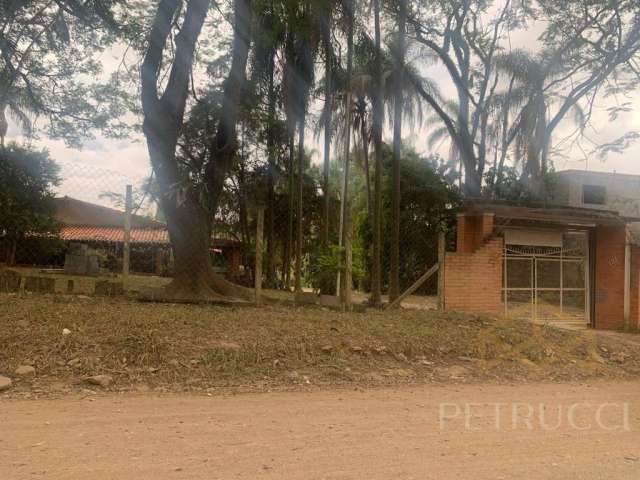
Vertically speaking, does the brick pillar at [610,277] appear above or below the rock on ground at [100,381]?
above

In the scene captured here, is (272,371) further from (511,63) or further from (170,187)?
(511,63)

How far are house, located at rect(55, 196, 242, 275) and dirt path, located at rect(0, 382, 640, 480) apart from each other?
251 inches

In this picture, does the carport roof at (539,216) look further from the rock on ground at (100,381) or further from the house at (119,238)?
the rock on ground at (100,381)

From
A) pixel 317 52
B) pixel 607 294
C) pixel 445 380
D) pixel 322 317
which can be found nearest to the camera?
pixel 445 380

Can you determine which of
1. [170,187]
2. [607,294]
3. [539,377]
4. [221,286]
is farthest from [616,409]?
[607,294]

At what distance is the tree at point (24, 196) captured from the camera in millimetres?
10433

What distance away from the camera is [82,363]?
5406mm

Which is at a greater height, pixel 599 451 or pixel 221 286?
pixel 221 286

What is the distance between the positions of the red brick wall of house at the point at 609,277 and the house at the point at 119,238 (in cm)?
920

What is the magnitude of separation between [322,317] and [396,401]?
110 inches

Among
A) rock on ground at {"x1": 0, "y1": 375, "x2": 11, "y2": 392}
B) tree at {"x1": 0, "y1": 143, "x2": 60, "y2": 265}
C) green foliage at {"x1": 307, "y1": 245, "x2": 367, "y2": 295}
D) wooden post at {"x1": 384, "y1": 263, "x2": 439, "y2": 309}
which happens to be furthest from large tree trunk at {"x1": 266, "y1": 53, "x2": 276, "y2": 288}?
rock on ground at {"x1": 0, "y1": 375, "x2": 11, "y2": 392}

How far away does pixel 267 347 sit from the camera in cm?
627

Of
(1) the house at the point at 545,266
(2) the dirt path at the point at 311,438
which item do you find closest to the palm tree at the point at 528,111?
(1) the house at the point at 545,266

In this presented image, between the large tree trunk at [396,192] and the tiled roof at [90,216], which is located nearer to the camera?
the large tree trunk at [396,192]
